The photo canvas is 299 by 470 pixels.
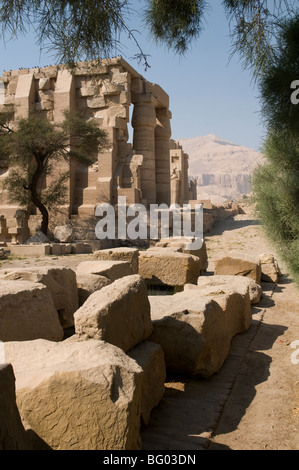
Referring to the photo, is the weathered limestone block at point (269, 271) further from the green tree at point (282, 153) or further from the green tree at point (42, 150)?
the green tree at point (42, 150)

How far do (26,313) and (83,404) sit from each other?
5.13 ft

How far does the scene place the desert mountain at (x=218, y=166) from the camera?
106 metres

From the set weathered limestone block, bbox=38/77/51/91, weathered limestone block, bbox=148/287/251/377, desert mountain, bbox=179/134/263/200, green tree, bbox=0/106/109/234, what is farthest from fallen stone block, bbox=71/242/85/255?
desert mountain, bbox=179/134/263/200

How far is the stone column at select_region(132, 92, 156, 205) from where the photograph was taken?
64.6 feet

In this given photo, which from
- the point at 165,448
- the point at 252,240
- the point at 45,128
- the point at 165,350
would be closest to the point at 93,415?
the point at 165,448

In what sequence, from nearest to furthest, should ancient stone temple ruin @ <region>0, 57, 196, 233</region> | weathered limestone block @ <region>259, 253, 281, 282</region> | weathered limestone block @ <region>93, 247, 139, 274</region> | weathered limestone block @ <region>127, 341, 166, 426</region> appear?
weathered limestone block @ <region>127, 341, 166, 426</region> → weathered limestone block @ <region>93, 247, 139, 274</region> → weathered limestone block @ <region>259, 253, 281, 282</region> → ancient stone temple ruin @ <region>0, 57, 196, 233</region>

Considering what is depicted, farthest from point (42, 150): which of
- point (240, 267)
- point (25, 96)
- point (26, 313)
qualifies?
point (26, 313)

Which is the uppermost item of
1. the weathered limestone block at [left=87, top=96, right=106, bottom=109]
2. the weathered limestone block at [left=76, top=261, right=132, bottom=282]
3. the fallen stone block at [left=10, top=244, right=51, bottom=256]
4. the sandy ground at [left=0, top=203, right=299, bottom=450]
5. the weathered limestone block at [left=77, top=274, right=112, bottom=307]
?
the weathered limestone block at [left=87, top=96, right=106, bottom=109]

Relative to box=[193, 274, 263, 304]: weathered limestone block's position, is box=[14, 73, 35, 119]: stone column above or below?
above

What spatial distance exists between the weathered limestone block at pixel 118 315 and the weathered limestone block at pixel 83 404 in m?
0.69

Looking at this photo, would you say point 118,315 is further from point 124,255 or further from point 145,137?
point 145,137

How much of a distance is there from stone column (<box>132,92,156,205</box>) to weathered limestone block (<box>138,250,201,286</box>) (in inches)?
483

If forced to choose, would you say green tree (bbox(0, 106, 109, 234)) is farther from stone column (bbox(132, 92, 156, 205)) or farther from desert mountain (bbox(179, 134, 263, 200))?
desert mountain (bbox(179, 134, 263, 200))

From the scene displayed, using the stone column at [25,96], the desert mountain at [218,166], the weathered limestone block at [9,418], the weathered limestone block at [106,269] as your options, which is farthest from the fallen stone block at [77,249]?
the desert mountain at [218,166]
